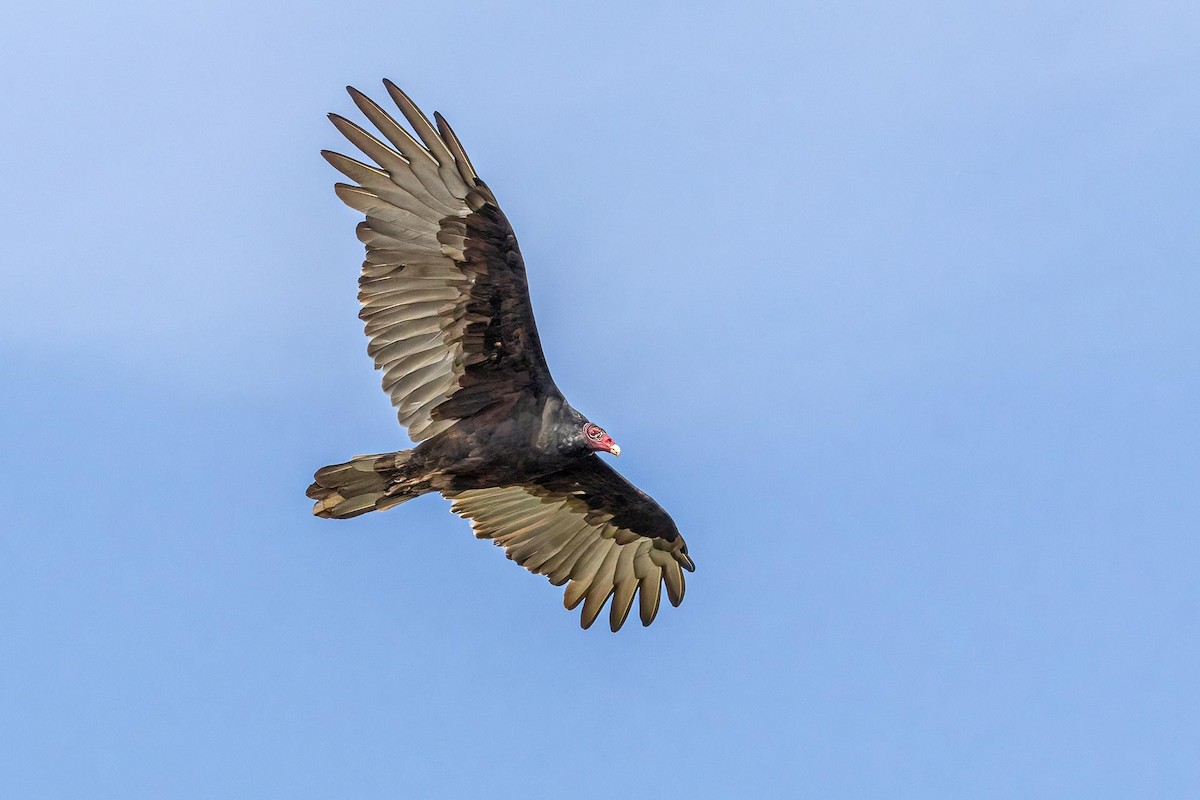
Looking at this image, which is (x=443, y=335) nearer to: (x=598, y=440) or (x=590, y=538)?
(x=598, y=440)

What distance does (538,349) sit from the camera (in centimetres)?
1154

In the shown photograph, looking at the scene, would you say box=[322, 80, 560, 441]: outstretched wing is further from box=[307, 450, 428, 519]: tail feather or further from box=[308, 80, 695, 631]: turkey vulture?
box=[307, 450, 428, 519]: tail feather

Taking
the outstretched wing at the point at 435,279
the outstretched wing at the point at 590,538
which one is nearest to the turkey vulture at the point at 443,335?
the outstretched wing at the point at 435,279

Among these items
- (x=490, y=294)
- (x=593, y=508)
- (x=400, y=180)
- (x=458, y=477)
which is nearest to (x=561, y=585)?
(x=593, y=508)

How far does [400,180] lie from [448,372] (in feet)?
4.85

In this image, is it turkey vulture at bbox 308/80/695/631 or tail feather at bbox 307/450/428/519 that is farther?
tail feather at bbox 307/450/428/519

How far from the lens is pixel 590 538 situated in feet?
43.1

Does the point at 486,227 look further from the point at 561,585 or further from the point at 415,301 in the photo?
the point at 561,585

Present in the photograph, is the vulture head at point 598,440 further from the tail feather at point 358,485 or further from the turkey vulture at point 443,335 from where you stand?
the tail feather at point 358,485

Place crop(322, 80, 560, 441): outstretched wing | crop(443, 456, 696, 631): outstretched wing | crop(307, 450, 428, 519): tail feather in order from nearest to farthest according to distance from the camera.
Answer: crop(322, 80, 560, 441): outstretched wing
crop(307, 450, 428, 519): tail feather
crop(443, 456, 696, 631): outstretched wing

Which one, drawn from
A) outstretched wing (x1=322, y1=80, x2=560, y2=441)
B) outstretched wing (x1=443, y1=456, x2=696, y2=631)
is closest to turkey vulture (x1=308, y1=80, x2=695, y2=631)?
outstretched wing (x1=322, y1=80, x2=560, y2=441)

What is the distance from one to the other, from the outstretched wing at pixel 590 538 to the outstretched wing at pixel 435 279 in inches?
55.1

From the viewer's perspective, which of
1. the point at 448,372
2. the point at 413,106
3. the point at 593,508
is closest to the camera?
the point at 413,106

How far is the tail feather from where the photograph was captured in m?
11.6
